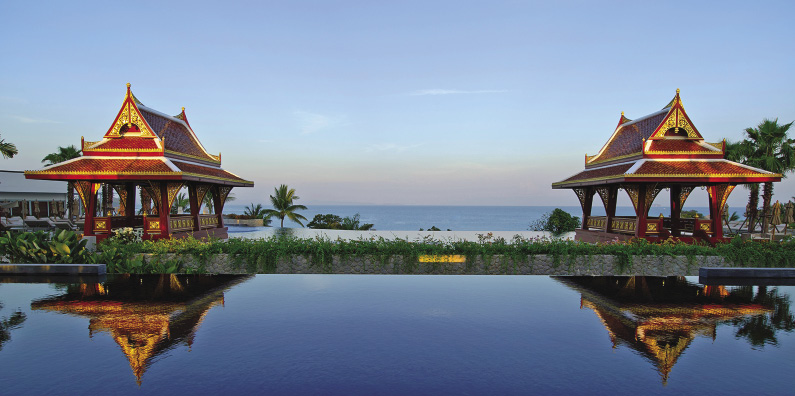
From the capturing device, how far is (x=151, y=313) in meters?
7.50

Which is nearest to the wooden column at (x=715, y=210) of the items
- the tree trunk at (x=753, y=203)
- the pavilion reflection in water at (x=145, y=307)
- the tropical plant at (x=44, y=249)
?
the tree trunk at (x=753, y=203)

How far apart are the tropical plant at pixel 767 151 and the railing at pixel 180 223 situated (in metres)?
27.8

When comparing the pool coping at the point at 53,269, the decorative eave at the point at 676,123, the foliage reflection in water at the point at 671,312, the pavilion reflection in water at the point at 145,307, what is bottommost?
the foliage reflection in water at the point at 671,312

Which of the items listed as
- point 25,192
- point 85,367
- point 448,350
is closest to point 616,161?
point 448,350

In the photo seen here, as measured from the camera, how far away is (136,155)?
659 inches

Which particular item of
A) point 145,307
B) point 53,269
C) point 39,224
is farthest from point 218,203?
point 145,307

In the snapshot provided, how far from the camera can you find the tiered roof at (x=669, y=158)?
610 inches

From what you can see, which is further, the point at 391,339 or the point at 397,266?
the point at 397,266

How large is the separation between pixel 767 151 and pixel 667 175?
12852mm

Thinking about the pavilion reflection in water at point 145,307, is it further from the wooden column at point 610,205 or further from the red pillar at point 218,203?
the wooden column at point 610,205

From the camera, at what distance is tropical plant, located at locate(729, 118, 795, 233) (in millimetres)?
22188

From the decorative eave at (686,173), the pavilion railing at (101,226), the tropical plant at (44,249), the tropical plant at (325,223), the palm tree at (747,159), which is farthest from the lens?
the tropical plant at (325,223)

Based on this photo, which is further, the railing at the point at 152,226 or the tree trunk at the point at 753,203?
the tree trunk at the point at 753,203

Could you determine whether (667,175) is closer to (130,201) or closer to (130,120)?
(130,120)
